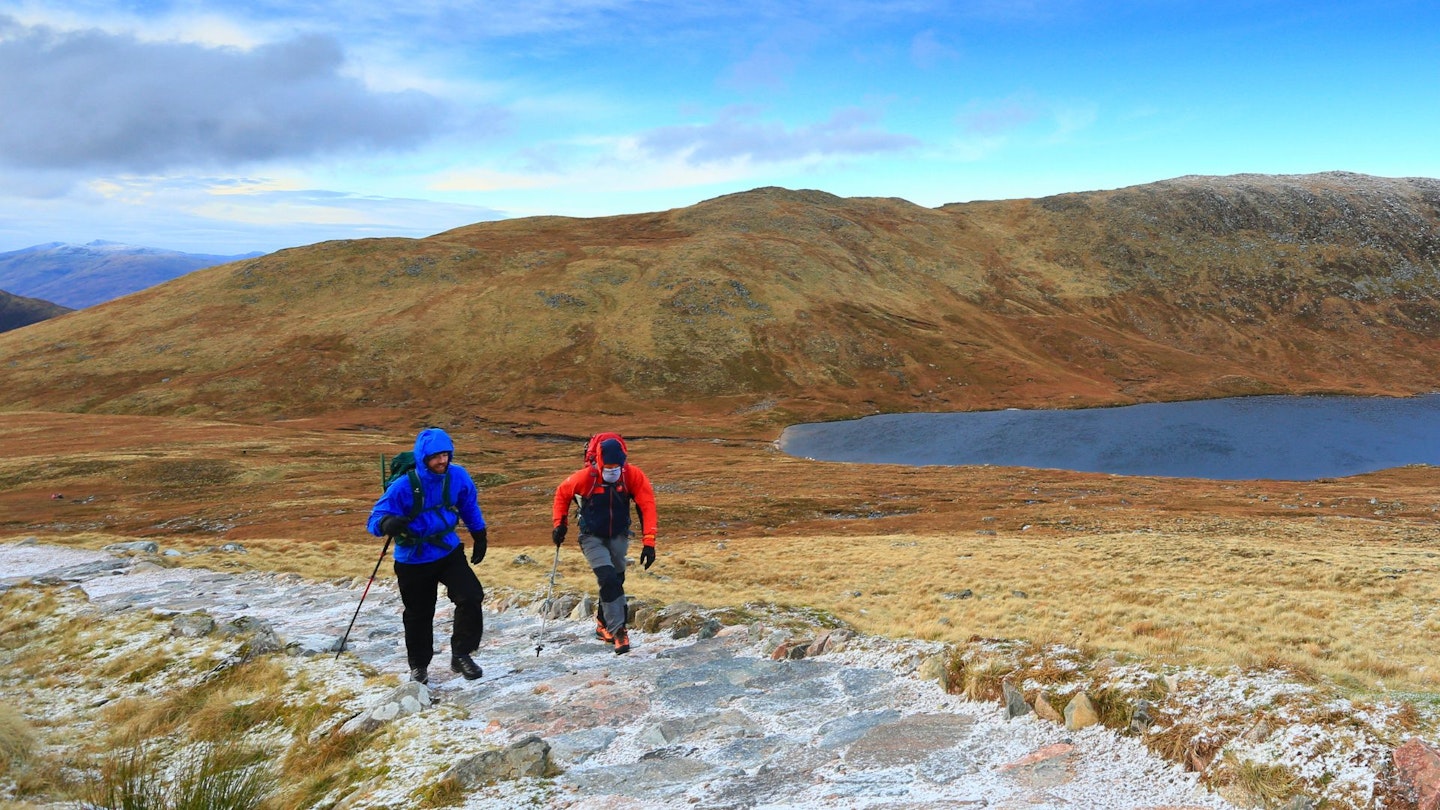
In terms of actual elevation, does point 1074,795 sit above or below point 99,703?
above

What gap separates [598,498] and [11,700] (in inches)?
333

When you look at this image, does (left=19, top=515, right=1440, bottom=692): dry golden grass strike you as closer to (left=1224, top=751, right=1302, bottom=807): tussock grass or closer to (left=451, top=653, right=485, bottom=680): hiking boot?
(left=1224, top=751, right=1302, bottom=807): tussock grass

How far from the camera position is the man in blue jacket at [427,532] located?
931 centimetres

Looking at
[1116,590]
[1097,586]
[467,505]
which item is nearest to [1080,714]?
[467,505]

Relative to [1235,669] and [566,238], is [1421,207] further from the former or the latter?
[1235,669]

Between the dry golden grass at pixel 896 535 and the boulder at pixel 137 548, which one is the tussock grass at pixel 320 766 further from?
the boulder at pixel 137 548

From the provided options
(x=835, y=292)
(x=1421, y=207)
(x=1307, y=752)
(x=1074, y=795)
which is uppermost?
(x=1421, y=207)

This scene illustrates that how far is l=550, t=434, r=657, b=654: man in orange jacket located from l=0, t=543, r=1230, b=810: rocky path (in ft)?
2.73

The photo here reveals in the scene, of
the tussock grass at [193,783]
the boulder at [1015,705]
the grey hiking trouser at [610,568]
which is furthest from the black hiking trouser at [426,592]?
the boulder at [1015,705]

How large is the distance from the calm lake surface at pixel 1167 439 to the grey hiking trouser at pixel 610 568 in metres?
69.8

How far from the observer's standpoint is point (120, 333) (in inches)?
4872

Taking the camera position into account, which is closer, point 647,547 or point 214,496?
point 647,547

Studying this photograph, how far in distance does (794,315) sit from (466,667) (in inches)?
5026

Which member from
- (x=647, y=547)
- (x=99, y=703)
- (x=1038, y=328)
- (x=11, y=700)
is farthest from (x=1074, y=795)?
(x=1038, y=328)
